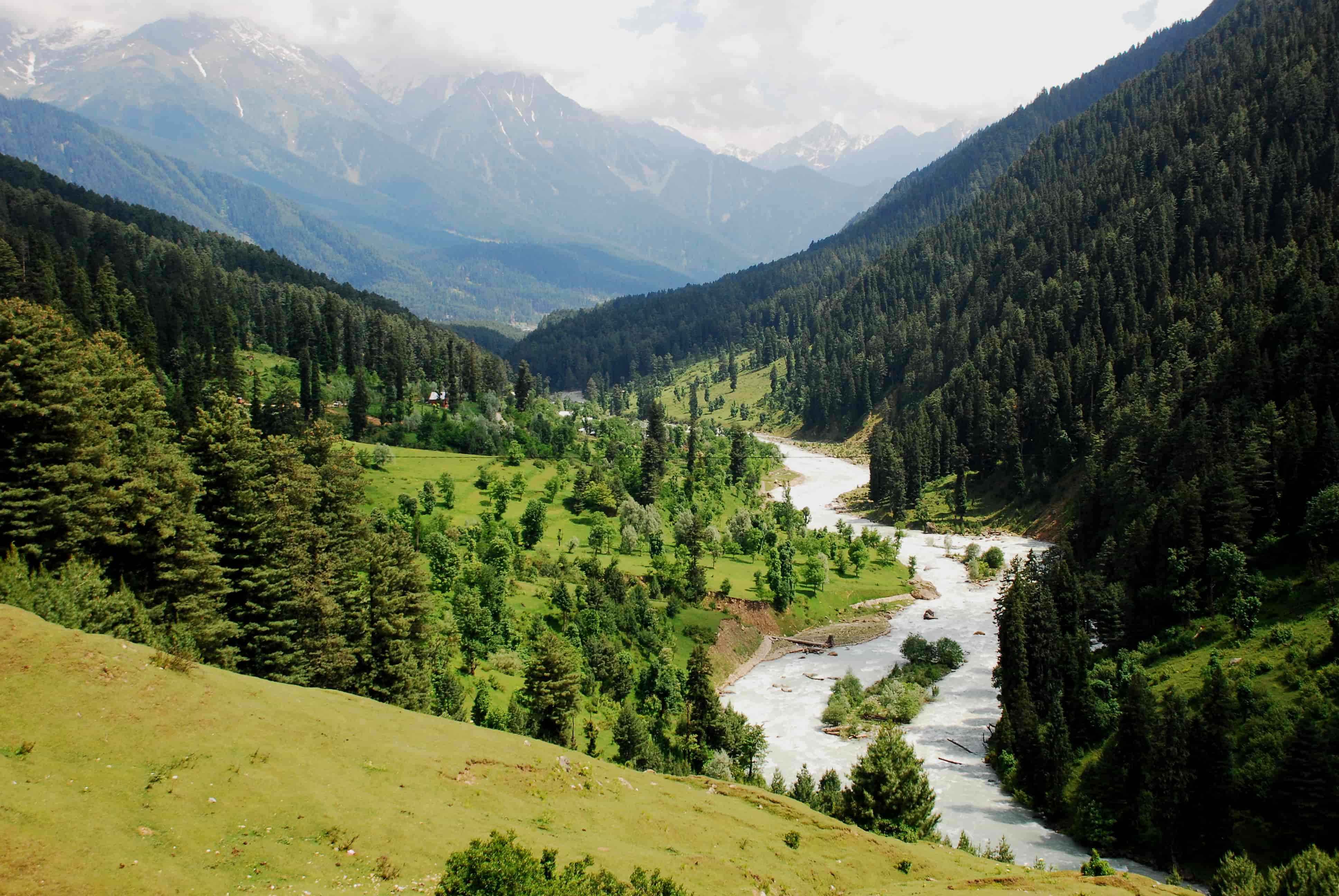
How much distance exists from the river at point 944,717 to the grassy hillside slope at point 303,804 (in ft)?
68.6

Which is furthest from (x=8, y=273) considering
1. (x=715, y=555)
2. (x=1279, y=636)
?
(x=1279, y=636)

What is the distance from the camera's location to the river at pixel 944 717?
2399 inches

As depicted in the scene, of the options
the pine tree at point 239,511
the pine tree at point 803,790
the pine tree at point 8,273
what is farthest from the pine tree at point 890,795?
the pine tree at point 8,273

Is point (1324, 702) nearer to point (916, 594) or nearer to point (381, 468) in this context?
point (916, 594)

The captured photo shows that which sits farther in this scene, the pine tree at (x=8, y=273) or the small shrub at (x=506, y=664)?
the pine tree at (x=8, y=273)

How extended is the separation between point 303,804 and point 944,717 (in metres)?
70.2

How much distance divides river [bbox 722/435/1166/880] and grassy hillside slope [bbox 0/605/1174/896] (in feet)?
68.6

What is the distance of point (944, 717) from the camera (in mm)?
82125

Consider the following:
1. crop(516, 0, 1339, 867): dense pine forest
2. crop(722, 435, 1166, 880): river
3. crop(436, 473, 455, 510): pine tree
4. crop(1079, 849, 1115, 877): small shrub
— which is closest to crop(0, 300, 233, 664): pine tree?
crop(722, 435, 1166, 880): river

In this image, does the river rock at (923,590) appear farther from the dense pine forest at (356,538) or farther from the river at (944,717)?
the dense pine forest at (356,538)

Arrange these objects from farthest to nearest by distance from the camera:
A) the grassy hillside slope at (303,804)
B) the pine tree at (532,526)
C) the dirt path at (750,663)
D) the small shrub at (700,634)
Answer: the pine tree at (532,526)
the small shrub at (700,634)
the dirt path at (750,663)
the grassy hillside slope at (303,804)

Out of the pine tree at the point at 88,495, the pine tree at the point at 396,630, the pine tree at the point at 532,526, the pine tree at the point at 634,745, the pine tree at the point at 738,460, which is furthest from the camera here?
the pine tree at the point at 738,460

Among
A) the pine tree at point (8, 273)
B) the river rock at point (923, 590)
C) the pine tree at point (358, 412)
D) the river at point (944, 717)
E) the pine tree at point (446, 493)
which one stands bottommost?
the river at point (944, 717)

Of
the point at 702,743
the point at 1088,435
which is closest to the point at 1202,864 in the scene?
the point at 702,743
